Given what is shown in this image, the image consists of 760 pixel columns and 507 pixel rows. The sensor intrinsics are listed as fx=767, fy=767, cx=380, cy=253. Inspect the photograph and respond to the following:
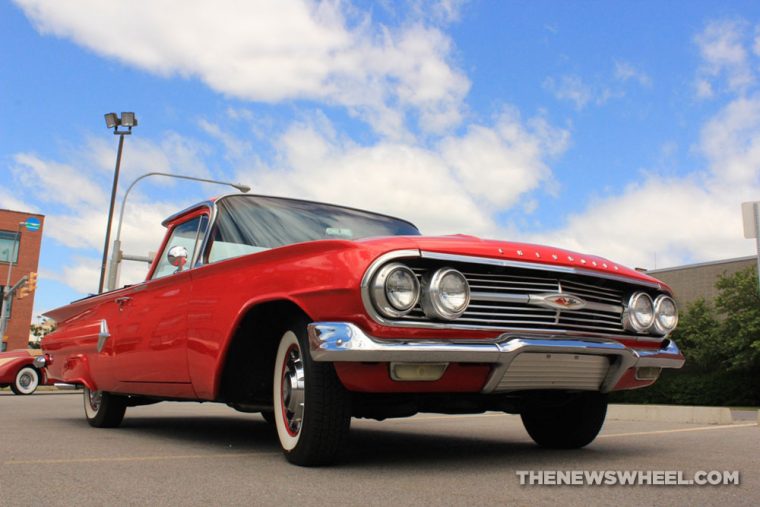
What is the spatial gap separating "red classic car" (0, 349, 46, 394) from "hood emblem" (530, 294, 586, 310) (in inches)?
594

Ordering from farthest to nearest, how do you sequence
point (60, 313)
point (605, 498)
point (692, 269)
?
point (692, 269)
point (60, 313)
point (605, 498)

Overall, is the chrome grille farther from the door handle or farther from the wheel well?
the door handle

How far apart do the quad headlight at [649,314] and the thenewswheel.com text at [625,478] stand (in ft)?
2.87

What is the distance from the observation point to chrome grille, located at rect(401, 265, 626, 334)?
369cm

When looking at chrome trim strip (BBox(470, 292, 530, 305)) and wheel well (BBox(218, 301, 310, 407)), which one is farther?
wheel well (BBox(218, 301, 310, 407))

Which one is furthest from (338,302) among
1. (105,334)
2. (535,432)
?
(105,334)

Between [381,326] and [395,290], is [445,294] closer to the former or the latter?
[395,290]

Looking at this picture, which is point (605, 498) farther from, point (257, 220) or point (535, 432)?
point (257, 220)

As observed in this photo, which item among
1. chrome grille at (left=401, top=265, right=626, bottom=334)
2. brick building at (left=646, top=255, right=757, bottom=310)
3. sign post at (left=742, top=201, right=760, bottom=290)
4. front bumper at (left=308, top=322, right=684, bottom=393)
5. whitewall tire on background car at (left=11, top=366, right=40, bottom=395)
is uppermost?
brick building at (left=646, top=255, right=757, bottom=310)

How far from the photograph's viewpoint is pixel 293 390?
3.90 metres

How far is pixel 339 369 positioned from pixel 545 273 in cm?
118

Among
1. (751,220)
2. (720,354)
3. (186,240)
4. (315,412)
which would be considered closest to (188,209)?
(186,240)

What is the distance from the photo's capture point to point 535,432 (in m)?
5.06

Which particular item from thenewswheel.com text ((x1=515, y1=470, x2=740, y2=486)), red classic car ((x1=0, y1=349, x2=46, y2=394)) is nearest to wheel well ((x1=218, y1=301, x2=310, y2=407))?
thenewswheel.com text ((x1=515, y1=470, x2=740, y2=486))
